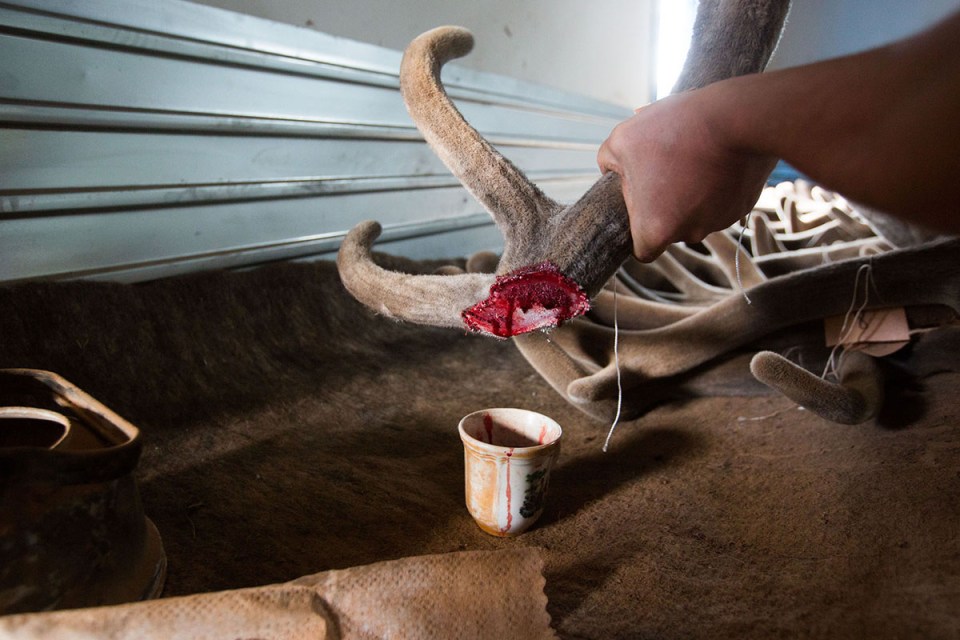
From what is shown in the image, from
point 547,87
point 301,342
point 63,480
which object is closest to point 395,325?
point 301,342

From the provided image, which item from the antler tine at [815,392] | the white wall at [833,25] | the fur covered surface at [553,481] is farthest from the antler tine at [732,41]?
the white wall at [833,25]

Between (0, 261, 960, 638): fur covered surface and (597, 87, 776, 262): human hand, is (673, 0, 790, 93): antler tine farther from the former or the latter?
(0, 261, 960, 638): fur covered surface

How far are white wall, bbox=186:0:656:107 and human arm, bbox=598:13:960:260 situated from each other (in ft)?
5.17

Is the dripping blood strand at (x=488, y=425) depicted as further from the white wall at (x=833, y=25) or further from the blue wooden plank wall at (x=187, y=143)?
the white wall at (x=833, y=25)

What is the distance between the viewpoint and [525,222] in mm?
1035

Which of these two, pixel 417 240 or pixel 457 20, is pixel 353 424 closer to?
pixel 417 240

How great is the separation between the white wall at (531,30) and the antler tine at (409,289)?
107cm

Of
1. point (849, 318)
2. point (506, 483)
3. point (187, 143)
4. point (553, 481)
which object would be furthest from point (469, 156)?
point (187, 143)

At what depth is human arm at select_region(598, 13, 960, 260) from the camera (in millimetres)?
556

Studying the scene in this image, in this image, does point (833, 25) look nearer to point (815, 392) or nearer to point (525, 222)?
point (815, 392)

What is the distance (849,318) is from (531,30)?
239 cm

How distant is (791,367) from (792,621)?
1.75 ft

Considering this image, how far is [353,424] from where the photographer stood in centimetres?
159

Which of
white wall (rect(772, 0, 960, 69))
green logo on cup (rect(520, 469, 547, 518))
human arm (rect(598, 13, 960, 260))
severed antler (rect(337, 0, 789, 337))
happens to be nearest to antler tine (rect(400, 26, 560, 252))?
severed antler (rect(337, 0, 789, 337))
